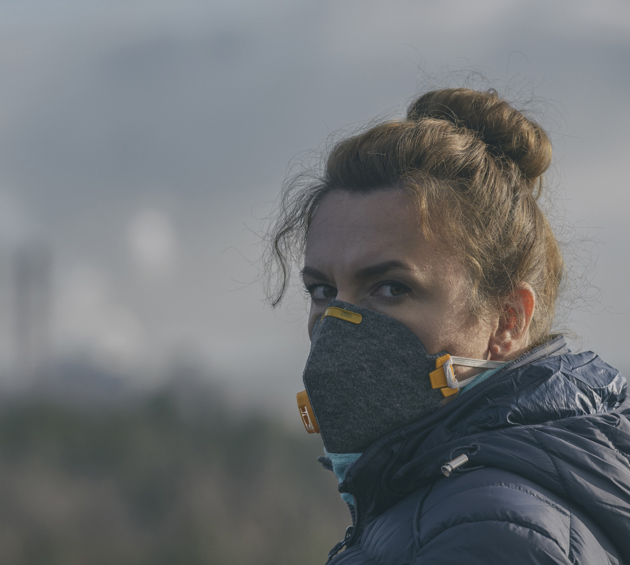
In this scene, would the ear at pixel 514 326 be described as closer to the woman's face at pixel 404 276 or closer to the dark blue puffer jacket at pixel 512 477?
the woman's face at pixel 404 276

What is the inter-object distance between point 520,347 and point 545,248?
1.54ft

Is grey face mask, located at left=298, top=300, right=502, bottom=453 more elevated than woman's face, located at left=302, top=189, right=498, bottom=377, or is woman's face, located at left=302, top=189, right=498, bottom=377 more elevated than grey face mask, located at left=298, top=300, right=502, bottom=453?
woman's face, located at left=302, top=189, right=498, bottom=377

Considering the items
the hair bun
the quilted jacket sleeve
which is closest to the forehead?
the hair bun

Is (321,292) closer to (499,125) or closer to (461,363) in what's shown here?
(461,363)

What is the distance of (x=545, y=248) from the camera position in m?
2.63

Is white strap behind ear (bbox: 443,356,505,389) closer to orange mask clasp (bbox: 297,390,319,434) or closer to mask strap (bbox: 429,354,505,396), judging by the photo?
mask strap (bbox: 429,354,505,396)

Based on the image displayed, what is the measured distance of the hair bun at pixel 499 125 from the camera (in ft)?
8.64

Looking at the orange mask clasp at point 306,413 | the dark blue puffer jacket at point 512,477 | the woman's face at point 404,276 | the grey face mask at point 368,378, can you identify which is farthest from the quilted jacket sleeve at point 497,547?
the orange mask clasp at point 306,413

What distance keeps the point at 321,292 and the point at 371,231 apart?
41 cm

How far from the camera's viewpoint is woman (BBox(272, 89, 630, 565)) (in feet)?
5.13

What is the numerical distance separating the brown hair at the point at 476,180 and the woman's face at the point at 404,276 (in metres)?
0.05

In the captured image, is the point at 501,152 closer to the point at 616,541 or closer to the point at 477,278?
the point at 477,278

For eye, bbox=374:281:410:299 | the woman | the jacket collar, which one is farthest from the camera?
eye, bbox=374:281:410:299

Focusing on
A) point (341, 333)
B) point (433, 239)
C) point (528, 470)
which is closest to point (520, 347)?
point (433, 239)
